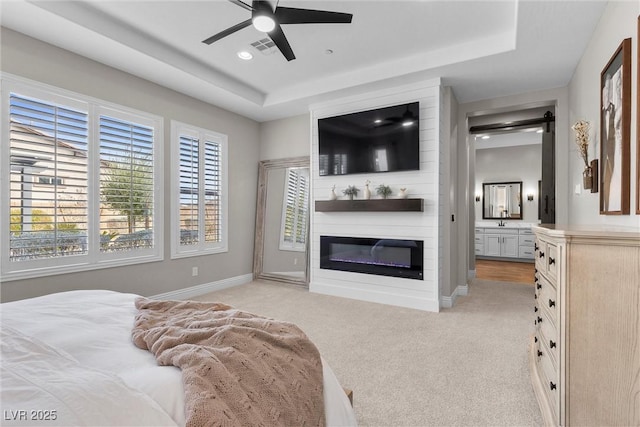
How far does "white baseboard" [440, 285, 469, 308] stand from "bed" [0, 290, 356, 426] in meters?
2.91

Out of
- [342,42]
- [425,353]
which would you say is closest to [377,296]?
[425,353]

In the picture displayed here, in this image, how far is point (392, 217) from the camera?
4.05 meters

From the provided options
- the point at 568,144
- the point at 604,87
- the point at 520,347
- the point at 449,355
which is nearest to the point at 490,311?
the point at 520,347

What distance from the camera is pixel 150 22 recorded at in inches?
114

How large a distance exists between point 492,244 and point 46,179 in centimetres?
823

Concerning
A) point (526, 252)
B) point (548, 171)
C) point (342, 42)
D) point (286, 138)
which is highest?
point (342, 42)

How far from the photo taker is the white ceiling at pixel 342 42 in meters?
2.62

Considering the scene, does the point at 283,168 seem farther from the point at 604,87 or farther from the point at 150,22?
the point at 604,87

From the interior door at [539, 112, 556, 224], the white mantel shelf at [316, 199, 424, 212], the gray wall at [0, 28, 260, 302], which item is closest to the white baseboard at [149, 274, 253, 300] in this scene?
the gray wall at [0, 28, 260, 302]

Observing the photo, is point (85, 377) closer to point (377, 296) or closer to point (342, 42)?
point (342, 42)

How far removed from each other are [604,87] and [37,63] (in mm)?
4793

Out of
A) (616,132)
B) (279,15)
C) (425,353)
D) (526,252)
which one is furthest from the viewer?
(526,252)

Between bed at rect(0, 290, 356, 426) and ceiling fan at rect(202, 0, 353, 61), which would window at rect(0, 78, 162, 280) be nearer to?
bed at rect(0, 290, 356, 426)

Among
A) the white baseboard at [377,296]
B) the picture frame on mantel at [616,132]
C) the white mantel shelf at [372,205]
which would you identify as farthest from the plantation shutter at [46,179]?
the picture frame on mantel at [616,132]
